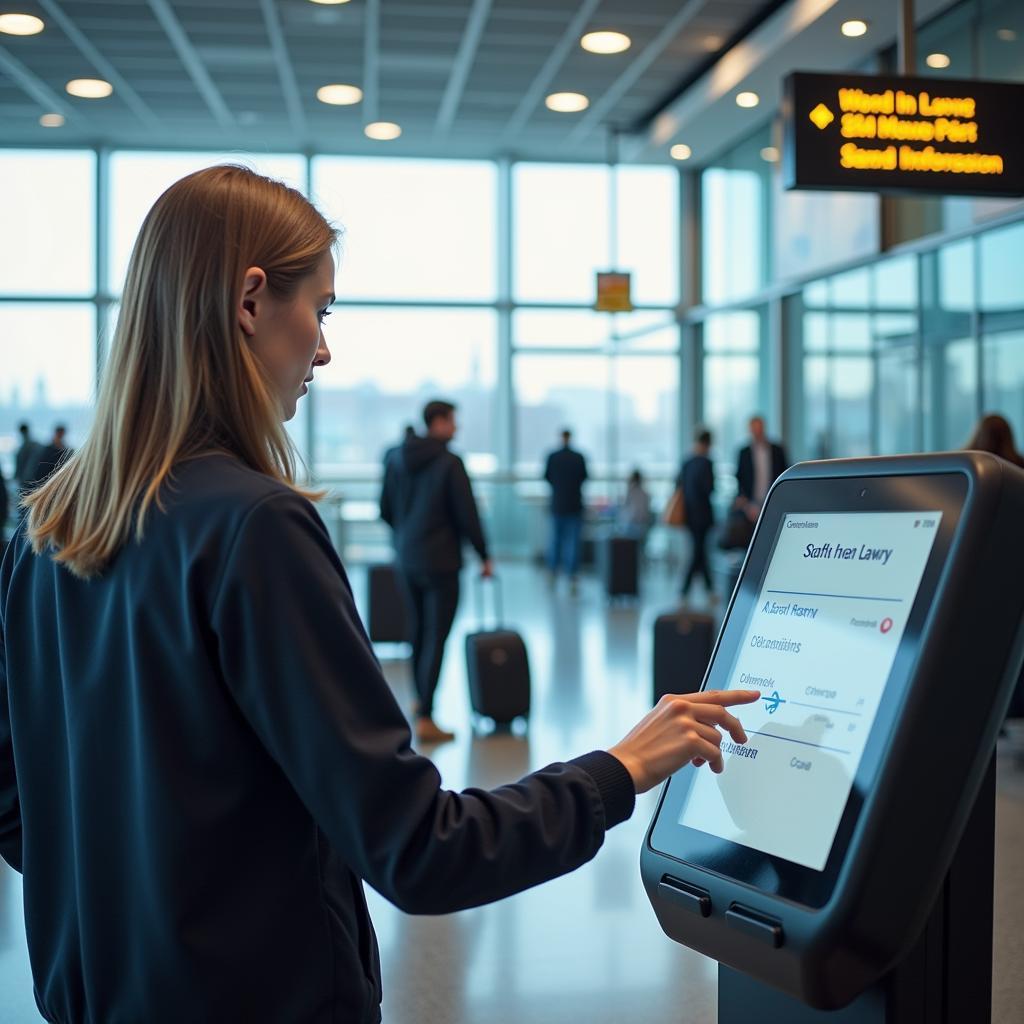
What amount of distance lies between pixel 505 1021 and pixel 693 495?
9129 millimetres

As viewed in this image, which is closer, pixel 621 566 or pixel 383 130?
pixel 621 566

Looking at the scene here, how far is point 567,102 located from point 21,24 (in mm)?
5705

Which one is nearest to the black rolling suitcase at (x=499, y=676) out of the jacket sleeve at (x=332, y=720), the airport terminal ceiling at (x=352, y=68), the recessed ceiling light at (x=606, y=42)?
the jacket sleeve at (x=332, y=720)

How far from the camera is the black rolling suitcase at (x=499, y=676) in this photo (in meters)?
6.27

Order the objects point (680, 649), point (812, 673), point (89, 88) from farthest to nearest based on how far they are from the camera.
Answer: point (89, 88) → point (680, 649) → point (812, 673)

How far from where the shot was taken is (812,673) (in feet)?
4.65

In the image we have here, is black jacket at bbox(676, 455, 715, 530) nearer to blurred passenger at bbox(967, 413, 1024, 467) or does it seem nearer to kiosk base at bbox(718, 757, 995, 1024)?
blurred passenger at bbox(967, 413, 1024, 467)

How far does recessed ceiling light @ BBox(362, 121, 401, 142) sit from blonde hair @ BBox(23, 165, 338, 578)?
14174mm

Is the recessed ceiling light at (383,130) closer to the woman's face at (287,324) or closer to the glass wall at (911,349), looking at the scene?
the glass wall at (911,349)

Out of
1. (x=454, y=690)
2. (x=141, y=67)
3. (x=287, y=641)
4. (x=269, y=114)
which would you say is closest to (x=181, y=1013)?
(x=287, y=641)

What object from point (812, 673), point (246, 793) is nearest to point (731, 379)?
point (812, 673)

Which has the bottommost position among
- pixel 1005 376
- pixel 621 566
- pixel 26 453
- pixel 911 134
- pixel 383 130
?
pixel 621 566

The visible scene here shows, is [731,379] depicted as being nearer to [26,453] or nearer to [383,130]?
[383,130]

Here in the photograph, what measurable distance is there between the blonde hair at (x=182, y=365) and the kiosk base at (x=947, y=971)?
89 cm
